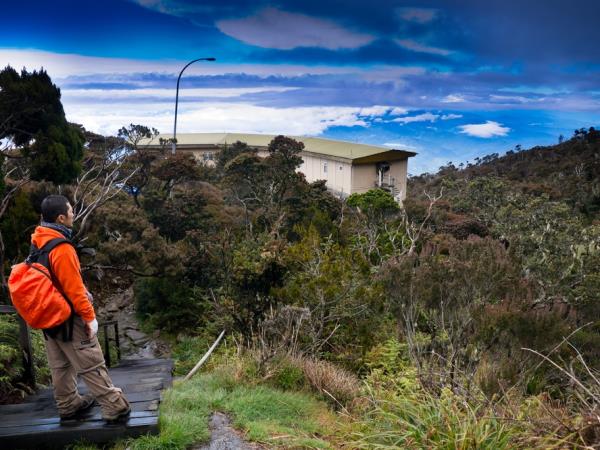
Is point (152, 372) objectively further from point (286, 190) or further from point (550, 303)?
point (286, 190)

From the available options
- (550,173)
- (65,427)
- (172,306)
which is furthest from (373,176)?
(65,427)

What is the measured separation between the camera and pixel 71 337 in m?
3.77

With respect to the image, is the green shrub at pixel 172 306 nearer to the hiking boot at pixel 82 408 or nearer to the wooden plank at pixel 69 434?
the hiking boot at pixel 82 408

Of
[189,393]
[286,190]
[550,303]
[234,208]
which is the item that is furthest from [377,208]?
[189,393]

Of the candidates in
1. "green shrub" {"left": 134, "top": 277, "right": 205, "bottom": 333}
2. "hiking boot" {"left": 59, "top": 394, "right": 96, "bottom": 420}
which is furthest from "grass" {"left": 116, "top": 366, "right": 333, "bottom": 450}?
"green shrub" {"left": 134, "top": 277, "right": 205, "bottom": 333}

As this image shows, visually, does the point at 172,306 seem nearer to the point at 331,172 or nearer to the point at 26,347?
the point at 26,347

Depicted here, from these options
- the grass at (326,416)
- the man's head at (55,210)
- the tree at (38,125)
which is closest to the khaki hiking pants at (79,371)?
the grass at (326,416)

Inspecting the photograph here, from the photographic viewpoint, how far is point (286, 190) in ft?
73.0

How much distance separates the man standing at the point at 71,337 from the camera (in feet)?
11.9

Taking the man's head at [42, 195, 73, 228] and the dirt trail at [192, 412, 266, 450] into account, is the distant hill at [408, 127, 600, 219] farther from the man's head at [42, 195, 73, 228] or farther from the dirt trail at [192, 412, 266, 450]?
the man's head at [42, 195, 73, 228]

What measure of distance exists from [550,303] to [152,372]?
10827 mm

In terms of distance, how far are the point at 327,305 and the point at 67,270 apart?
19.7 ft

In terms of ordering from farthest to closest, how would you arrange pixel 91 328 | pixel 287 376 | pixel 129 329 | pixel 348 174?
1. pixel 348 174
2. pixel 129 329
3. pixel 287 376
4. pixel 91 328

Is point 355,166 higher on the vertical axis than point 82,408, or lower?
higher
